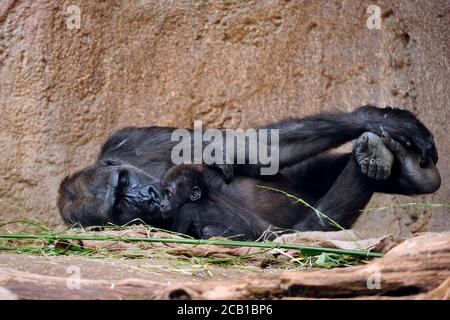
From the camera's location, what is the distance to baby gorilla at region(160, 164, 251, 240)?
14.3ft

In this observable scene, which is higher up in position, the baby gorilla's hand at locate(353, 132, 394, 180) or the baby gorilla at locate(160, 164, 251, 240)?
the baby gorilla's hand at locate(353, 132, 394, 180)

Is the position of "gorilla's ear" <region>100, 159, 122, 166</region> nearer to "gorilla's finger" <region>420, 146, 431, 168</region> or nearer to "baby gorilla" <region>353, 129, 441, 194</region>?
"baby gorilla" <region>353, 129, 441, 194</region>

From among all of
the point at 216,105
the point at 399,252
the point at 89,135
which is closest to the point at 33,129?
the point at 89,135

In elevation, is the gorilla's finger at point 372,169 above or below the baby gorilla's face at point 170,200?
above

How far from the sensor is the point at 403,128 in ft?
13.8

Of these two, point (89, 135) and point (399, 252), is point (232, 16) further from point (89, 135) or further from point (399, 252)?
point (399, 252)

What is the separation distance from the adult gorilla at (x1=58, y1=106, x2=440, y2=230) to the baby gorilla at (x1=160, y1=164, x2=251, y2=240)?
118 mm

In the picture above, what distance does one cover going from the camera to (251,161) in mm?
4473

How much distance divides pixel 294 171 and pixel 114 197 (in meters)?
1.03

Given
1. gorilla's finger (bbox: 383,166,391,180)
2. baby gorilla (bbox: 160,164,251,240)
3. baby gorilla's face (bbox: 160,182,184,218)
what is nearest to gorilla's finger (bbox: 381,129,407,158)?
gorilla's finger (bbox: 383,166,391,180)

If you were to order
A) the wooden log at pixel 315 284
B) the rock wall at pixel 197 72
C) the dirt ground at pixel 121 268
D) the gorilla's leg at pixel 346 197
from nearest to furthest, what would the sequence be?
the wooden log at pixel 315 284 < the dirt ground at pixel 121 268 < the gorilla's leg at pixel 346 197 < the rock wall at pixel 197 72

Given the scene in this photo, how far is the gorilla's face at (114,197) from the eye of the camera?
4.51 m

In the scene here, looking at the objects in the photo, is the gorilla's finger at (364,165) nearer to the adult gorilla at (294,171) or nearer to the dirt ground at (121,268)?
the adult gorilla at (294,171)

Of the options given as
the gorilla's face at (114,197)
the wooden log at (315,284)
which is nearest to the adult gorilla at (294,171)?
the gorilla's face at (114,197)
